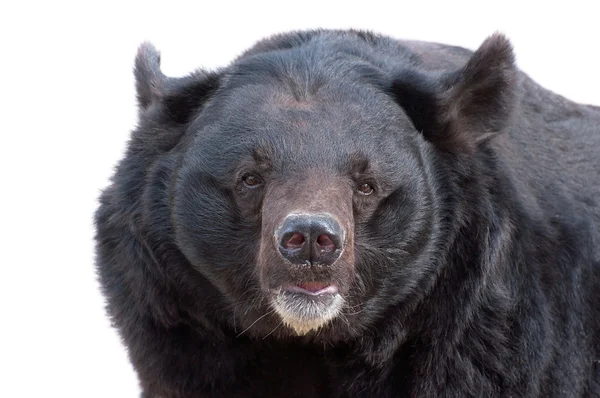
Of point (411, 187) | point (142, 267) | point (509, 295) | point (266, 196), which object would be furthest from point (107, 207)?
point (509, 295)

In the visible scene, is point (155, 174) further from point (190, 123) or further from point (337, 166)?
point (337, 166)

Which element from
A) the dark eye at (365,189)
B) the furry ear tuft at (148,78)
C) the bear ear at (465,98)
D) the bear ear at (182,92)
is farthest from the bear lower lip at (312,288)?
the furry ear tuft at (148,78)

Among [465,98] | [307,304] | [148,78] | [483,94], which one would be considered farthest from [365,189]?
[148,78]

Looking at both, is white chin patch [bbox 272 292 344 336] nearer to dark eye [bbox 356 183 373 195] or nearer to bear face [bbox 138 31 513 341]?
bear face [bbox 138 31 513 341]

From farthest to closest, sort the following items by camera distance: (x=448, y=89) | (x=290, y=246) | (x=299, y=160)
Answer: (x=448, y=89)
(x=299, y=160)
(x=290, y=246)

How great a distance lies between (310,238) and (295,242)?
10 cm

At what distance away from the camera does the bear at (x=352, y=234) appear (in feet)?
25.0

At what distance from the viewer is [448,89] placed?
8.00 m

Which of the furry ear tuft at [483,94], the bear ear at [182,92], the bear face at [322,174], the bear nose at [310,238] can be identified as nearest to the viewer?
the bear nose at [310,238]

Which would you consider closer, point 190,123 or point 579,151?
point 190,123

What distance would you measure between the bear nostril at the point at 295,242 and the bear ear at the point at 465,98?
1473mm

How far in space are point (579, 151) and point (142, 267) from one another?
331 cm

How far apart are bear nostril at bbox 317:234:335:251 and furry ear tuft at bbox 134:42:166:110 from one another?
5.96ft

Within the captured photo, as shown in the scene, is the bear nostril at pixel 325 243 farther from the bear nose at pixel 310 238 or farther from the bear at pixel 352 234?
the bear at pixel 352 234
